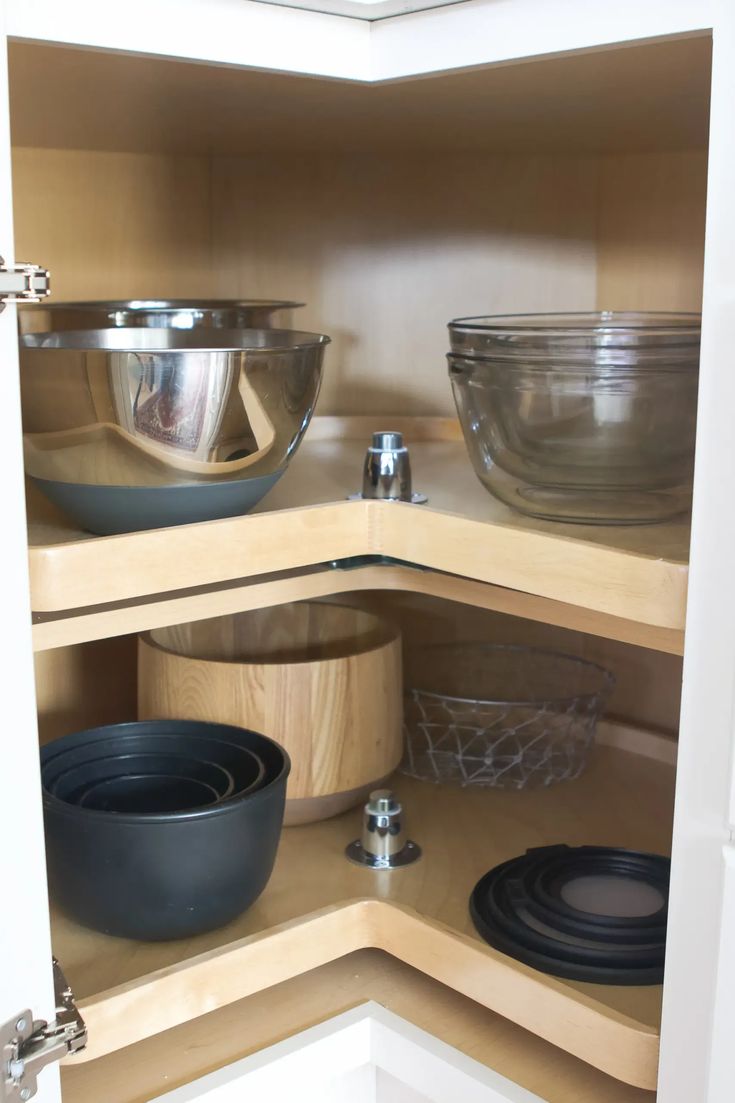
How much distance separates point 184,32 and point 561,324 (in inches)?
26.2

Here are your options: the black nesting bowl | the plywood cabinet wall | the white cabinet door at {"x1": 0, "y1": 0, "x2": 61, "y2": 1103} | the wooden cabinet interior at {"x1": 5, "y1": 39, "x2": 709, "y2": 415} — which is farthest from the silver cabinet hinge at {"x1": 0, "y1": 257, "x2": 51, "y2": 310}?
the plywood cabinet wall

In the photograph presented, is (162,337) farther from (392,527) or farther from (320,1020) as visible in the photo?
(320,1020)

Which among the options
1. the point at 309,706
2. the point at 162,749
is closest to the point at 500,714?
the point at 309,706

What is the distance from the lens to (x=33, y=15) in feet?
2.11

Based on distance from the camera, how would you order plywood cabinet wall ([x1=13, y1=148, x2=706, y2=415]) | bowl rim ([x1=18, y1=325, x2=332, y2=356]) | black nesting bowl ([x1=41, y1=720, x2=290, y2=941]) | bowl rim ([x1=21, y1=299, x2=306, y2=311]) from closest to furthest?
black nesting bowl ([x1=41, y1=720, x2=290, y2=941]) → bowl rim ([x1=18, y1=325, x2=332, y2=356]) → bowl rim ([x1=21, y1=299, x2=306, y2=311]) → plywood cabinet wall ([x1=13, y1=148, x2=706, y2=415])

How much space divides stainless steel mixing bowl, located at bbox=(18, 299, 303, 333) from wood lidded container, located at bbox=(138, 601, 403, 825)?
0.29 m

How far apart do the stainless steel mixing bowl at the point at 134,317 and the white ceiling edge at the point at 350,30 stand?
328mm

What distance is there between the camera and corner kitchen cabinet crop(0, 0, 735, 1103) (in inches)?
26.1

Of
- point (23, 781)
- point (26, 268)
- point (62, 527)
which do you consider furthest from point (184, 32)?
point (23, 781)

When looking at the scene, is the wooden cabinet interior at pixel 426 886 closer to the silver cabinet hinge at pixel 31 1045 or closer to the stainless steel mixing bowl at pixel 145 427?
the silver cabinet hinge at pixel 31 1045

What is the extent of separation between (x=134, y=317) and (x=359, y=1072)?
67 centimetres

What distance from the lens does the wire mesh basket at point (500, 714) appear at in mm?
1238

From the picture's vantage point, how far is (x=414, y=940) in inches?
35.5

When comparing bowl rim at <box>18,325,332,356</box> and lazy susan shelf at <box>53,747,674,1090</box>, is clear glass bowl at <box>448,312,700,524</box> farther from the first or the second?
lazy susan shelf at <box>53,747,674,1090</box>
